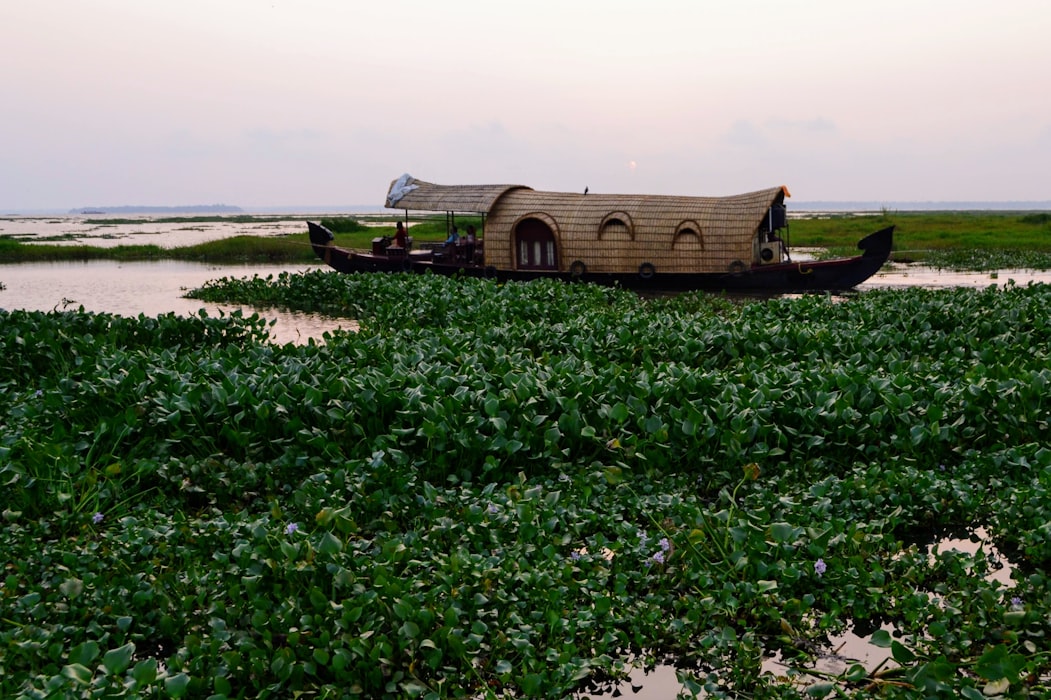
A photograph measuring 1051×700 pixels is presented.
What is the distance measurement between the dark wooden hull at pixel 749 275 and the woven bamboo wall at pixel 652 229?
0.72 feet

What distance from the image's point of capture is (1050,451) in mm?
→ 6074

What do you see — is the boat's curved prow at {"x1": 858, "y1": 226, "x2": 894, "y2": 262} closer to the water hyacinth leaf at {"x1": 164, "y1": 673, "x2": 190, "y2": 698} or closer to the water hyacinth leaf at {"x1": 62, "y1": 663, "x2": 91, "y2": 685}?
the water hyacinth leaf at {"x1": 164, "y1": 673, "x2": 190, "y2": 698}

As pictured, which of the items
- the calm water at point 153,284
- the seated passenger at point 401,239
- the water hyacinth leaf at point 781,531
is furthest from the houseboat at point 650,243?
the water hyacinth leaf at point 781,531

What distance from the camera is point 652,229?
20172mm

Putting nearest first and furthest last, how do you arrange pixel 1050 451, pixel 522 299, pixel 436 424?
pixel 1050 451 < pixel 436 424 < pixel 522 299

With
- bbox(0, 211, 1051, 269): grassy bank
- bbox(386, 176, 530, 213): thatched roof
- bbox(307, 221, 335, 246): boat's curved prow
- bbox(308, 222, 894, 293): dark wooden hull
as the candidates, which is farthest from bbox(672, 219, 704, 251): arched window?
bbox(0, 211, 1051, 269): grassy bank

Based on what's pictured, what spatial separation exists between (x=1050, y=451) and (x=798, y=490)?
1768 mm

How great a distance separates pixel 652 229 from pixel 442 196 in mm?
5318

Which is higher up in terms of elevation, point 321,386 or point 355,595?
point 321,386

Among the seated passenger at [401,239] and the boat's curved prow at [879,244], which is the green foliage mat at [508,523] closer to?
the boat's curved prow at [879,244]

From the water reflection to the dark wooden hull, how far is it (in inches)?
173

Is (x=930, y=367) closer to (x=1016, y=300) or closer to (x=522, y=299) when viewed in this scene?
(x=1016, y=300)

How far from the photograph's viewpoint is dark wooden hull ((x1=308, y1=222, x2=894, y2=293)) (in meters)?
20.3

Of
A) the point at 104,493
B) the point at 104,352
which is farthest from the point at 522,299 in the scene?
the point at 104,493
